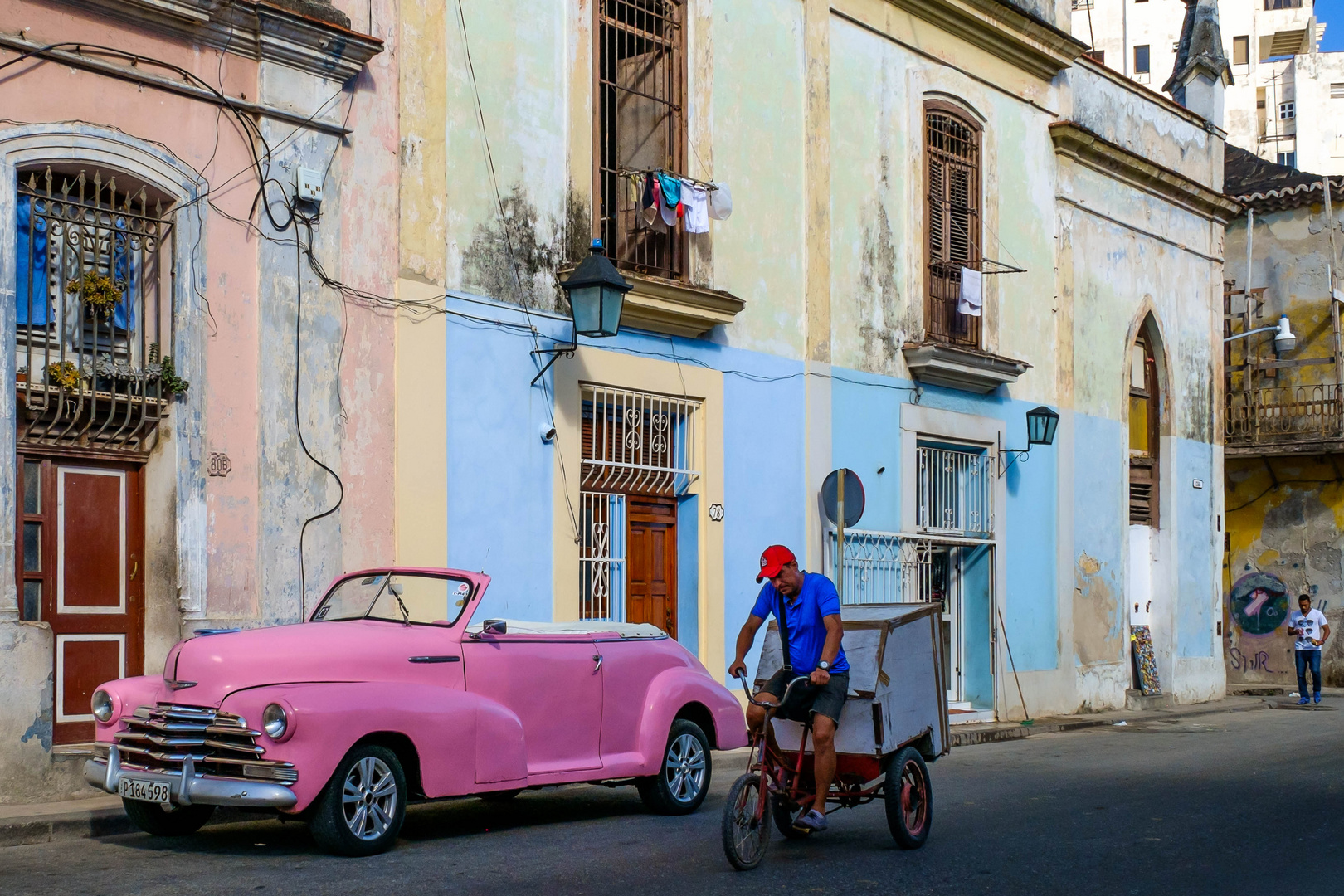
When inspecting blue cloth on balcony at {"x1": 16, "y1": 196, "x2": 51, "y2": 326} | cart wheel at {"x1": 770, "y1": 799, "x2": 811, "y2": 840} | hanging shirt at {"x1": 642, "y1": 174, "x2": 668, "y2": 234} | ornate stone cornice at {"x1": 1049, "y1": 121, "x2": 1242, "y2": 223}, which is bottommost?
cart wheel at {"x1": 770, "y1": 799, "x2": 811, "y2": 840}

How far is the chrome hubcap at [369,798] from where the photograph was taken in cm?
791

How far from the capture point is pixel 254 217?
11594 millimetres

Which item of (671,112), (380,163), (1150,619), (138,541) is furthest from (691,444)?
(1150,619)

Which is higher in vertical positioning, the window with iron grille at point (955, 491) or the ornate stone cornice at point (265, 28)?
the ornate stone cornice at point (265, 28)

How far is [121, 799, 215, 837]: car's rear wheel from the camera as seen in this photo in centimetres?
A: 834

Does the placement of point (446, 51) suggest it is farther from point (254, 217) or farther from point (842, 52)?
point (842, 52)

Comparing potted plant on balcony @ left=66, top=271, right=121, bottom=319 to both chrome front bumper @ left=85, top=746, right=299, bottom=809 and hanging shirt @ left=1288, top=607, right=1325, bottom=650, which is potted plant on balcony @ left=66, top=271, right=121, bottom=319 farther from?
hanging shirt @ left=1288, top=607, right=1325, bottom=650

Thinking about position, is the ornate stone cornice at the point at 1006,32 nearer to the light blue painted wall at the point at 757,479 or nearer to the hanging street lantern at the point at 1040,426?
the hanging street lantern at the point at 1040,426

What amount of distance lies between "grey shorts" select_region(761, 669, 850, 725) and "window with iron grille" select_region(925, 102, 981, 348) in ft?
36.4

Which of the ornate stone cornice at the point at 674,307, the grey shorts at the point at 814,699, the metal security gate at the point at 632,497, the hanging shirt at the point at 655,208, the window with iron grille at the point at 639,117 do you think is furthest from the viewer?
the window with iron grille at the point at 639,117

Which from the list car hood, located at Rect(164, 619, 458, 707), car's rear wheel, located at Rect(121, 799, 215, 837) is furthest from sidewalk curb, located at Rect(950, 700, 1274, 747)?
car's rear wheel, located at Rect(121, 799, 215, 837)

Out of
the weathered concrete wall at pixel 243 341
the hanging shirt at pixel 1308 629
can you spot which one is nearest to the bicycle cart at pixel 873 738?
the weathered concrete wall at pixel 243 341

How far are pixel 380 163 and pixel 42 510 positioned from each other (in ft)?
12.9

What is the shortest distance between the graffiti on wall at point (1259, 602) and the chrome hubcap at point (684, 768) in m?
21.6
